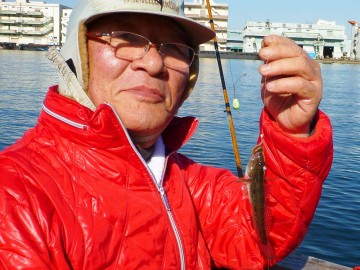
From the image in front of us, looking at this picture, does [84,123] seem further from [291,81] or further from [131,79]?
[291,81]

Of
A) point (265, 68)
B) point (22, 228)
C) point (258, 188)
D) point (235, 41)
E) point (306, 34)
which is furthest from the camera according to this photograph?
point (235, 41)

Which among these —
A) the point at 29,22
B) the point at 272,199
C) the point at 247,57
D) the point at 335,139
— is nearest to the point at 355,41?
the point at 247,57

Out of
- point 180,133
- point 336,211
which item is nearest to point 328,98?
point 336,211

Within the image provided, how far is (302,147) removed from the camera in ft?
7.88

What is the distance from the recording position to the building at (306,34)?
95625 millimetres

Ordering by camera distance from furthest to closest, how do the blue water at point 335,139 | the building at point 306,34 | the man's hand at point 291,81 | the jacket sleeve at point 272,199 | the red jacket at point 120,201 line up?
the building at point 306,34 < the blue water at point 335,139 < the jacket sleeve at point 272,199 < the man's hand at point 291,81 < the red jacket at point 120,201

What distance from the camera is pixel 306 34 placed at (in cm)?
9562

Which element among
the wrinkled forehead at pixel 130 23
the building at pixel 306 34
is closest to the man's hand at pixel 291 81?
the wrinkled forehead at pixel 130 23

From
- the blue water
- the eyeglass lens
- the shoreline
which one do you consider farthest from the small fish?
the shoreline

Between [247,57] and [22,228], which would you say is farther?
[247,57]

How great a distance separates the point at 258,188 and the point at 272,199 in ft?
0.33

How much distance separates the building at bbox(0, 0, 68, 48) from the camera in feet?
334

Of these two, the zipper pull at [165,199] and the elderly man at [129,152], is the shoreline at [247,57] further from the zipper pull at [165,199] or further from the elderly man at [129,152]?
the zipper pull at [165,199]

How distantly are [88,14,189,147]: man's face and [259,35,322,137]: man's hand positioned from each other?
515 millimetres
